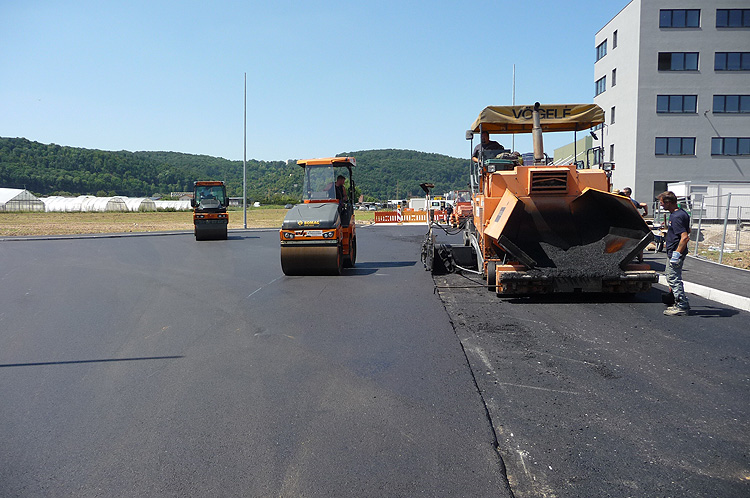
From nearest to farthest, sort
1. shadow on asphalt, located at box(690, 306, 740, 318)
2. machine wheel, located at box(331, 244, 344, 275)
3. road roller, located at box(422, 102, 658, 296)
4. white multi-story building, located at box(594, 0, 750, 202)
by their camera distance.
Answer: shadow on asphalt, located at box(690, 306, 740, 318) → road roller, located at box(422, 102, 658, 296) → machine wheel, located at box(331, 244, 344, 275) → white multi-story building, located at box(594, 0, 750, 202)

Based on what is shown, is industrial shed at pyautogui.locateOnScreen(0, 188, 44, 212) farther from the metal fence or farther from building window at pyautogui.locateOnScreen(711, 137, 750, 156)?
the metal fence

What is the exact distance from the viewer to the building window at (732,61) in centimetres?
4203

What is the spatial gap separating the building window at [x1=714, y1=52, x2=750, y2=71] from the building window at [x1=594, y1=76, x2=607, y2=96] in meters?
7.88

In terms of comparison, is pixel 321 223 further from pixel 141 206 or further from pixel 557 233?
pixel 141 206

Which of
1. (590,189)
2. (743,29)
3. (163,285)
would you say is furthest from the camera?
(743,29)

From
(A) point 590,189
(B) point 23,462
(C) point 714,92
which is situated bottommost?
(B) point 23,462

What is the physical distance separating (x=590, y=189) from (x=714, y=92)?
128 ft

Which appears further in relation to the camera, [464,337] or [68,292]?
[68,292]

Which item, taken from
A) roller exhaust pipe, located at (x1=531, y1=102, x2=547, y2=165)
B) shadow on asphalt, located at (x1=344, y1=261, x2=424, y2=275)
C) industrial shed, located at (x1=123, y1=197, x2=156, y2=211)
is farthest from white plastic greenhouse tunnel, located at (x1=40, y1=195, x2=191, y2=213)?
roller exhaust pipe, located at (x1=531, y1=102, x2=547, y2=165)

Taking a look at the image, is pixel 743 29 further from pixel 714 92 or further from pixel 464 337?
pixel 464 337

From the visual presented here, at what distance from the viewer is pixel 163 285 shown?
12734 mm

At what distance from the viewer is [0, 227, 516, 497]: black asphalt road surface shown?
376 cm

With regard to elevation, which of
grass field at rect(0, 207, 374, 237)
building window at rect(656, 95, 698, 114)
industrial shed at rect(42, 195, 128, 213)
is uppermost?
building window at rect(656, 95, 698, 114)

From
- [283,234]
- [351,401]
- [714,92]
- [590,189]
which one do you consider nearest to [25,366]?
[351,401]
